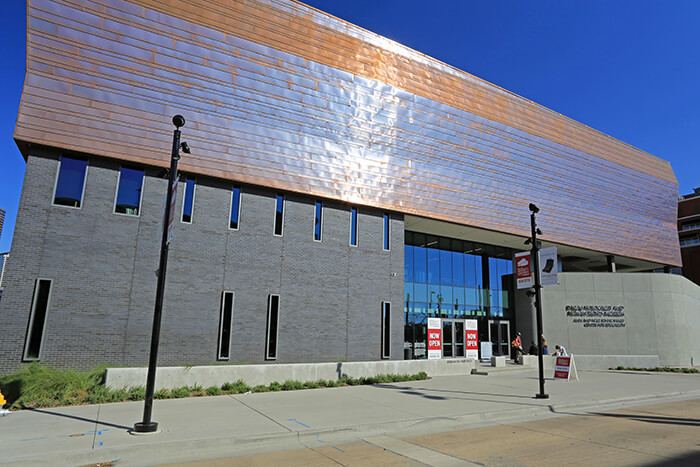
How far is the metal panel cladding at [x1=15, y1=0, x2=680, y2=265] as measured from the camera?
16.5 metres

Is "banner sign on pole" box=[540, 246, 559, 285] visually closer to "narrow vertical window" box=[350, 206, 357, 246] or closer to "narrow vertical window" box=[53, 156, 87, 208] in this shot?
"narrow vertical window" box=[350, 206, 357, 246]

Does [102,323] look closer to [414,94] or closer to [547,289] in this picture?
[414,94]

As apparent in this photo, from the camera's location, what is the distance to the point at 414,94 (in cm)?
2491

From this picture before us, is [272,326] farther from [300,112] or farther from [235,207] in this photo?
[300,112]

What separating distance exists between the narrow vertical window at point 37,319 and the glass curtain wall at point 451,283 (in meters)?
17.9

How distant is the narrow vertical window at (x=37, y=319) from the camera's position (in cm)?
1488

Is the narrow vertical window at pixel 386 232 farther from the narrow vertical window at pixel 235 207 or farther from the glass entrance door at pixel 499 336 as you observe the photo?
the glass entrance door at pixel 499 336

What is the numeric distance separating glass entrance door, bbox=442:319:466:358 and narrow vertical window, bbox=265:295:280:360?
12826mm

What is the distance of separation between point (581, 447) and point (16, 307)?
667 inches

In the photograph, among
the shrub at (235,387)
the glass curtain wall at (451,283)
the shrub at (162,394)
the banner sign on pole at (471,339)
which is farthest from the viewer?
the glass curtain wall at (451,283)

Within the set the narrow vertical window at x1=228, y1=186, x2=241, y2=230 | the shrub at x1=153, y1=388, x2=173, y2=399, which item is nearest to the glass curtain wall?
the narrow vertical window at x1=228, y1=186, x2=241, y2=230

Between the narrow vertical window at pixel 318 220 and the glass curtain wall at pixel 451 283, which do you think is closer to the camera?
the narrow vertical window at pixel 318 220

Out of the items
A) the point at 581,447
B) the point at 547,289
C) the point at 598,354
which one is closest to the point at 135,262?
the point at 581,447

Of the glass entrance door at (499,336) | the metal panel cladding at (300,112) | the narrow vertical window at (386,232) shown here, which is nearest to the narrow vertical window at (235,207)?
the metal panel cladding at (300,112)
